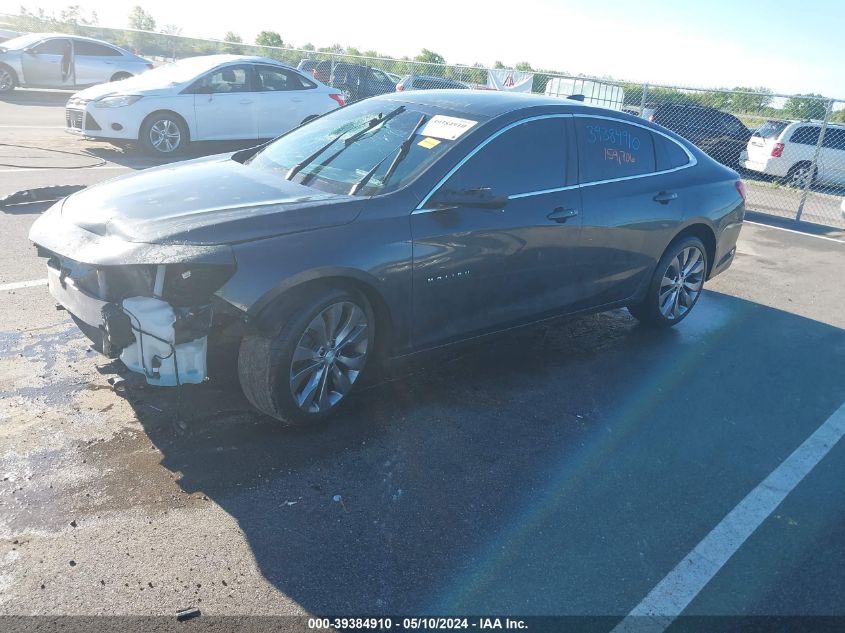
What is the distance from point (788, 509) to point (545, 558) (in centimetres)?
143

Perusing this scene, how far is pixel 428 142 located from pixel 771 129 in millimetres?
15885

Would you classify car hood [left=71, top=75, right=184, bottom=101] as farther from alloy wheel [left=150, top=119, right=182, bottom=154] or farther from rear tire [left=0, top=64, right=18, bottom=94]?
rear tire [left=0, top=64, right=18, bottom=94]

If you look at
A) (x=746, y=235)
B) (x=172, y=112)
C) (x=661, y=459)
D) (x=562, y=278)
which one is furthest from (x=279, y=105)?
(x=661, y=459)

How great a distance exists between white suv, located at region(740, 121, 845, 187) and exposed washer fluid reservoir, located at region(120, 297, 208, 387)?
15771 millimetres

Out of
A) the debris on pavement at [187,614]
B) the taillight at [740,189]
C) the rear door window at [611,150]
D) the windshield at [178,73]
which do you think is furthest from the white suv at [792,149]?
the debris on pavement at [187,614]

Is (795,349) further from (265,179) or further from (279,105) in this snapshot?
(279,105)

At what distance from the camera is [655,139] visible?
18.3 feet

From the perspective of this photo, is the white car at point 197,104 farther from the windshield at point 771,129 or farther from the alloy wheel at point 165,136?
the windshield at point 771,129

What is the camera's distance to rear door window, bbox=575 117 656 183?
4.98 m

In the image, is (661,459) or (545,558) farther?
(661,459)

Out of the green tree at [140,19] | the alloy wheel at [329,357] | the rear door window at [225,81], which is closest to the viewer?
the alloy wheel at [329,357]

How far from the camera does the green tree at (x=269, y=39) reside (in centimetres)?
4125

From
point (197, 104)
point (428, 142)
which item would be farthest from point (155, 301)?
point (197, 104)

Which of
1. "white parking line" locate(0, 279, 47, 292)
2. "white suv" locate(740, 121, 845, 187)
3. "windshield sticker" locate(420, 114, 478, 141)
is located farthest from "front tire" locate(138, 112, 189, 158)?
"white suv" locate(740, 121, 845, 187)
